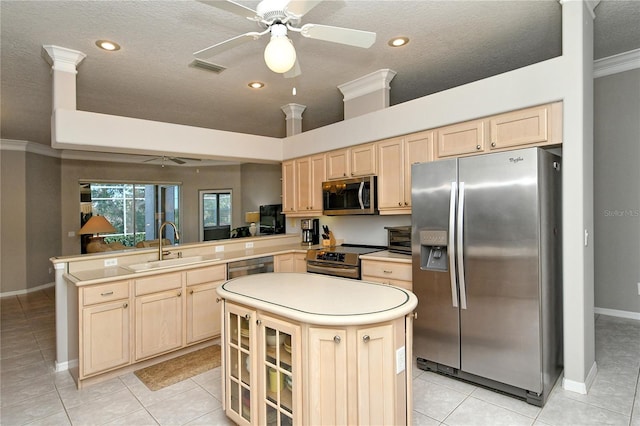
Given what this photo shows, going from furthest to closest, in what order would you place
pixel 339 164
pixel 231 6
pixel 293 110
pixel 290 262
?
pixel 293 110 < pixel 290 262 < pixel 339 164 < pixel 231 6

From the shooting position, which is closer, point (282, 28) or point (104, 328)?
point (282, 28)

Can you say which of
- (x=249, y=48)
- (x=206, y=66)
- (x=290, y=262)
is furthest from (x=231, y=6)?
(x=290, y=262)

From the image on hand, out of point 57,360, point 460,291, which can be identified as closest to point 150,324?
point 57,360

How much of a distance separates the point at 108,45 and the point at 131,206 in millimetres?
6138

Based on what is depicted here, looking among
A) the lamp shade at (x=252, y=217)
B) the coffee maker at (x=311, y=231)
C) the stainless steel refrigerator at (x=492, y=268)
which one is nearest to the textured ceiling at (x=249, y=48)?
the stainless steel refrigerator at (x=492, y=268)

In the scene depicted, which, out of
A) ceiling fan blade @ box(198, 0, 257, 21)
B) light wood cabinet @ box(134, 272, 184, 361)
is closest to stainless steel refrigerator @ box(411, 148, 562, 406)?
ceiling fan blade @ box(198, 0, 257, 21)

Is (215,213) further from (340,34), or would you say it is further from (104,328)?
(340,34)

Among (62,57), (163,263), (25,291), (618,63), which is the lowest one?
(25,291)

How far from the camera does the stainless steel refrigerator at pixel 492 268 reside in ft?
7.53

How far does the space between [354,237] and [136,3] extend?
3.27 metres

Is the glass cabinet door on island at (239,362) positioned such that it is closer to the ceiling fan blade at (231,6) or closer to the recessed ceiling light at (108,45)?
the ceiling fan blade at (231,6)

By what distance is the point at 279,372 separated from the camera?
5.80ft

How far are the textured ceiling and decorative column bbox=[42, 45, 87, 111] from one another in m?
0.10

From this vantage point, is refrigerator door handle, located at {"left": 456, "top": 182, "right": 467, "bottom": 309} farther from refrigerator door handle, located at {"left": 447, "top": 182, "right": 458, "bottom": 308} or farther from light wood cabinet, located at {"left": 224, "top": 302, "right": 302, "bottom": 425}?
light wood cabinet, located at {"left": 224, "top": 302, "right": 302, "bottom": 425}
